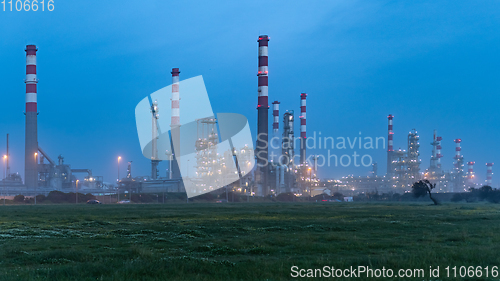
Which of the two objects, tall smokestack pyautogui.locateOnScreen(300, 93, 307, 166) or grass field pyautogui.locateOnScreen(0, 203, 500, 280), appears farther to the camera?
tall smokestack pyautogui.locateOnScreen(300, 93, 307, 166)

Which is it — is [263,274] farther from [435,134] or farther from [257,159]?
[435,134]

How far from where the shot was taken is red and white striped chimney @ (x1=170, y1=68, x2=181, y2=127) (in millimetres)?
122938

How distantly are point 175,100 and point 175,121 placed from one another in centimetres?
582

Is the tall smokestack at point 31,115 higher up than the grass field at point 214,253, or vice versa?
the tall smokestack at point 31,115

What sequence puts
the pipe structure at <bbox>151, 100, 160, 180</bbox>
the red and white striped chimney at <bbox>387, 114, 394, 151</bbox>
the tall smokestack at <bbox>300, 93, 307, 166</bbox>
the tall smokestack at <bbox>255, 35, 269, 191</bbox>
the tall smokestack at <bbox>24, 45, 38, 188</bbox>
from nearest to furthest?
the tall smokestack at <bbox>24, 45, 38, 188</bbox>
the tall smokestack at <bbox>255, 35, 269, 191</bbox>
the pipe structure at <bbox>151, 100, 160, 180</bbox>
the tall smokestack at <bbox>300, 93, 307, 166</bbox>
the red and white striped chimney at <bbox>387, 114, 394, 151</bbox>

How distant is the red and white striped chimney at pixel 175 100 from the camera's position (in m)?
123

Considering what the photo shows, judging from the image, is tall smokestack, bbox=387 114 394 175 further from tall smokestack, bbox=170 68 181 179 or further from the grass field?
the grass field

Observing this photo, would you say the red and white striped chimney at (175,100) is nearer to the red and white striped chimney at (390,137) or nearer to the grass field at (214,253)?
the red and white striped chimney at (390,137)

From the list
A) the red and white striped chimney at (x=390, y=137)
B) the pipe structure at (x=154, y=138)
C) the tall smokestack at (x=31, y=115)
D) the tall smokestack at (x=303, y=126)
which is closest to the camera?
the tall smokestack at (x=31, y=115)

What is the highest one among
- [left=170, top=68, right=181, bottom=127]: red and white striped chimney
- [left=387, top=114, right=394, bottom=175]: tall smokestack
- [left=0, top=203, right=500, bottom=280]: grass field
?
[left=170, top=68, right=181, bottom=127]: red and white striped chimney

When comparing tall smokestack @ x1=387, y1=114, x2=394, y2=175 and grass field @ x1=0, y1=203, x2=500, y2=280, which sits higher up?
tall smokestack @ x1=387, y1=114, x2=394, y2=175

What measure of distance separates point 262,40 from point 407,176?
8125 centimetres

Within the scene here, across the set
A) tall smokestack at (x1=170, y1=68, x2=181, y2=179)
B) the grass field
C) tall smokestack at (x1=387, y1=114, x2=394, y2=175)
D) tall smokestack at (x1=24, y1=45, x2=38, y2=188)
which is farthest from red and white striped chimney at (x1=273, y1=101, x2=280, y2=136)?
the grass field

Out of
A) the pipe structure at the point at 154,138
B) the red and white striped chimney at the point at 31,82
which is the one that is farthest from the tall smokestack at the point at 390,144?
the red and white striped chimney at the point at 31,82
